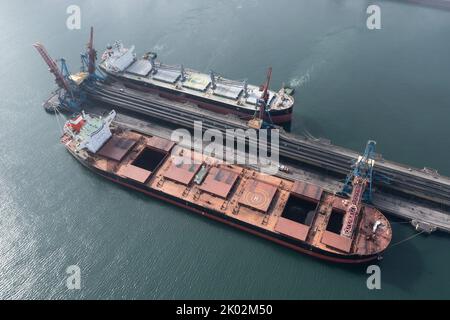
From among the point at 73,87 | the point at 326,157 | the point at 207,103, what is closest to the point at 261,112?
the point at 207,103

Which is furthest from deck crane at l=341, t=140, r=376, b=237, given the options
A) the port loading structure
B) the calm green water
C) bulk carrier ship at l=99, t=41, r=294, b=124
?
bulk carrier ship at l=99, t=41, r=294, b=124

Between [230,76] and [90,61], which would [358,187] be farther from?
[90,61]

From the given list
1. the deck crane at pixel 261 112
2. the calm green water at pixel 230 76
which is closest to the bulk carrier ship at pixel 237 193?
the calm green water at pixel 230 76

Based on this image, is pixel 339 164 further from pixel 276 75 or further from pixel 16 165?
pixel 16 165

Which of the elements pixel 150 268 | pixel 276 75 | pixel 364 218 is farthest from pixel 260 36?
pixel 150 268

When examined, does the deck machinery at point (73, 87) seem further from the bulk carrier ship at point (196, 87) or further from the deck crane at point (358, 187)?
the deck crane at point (358, 187)

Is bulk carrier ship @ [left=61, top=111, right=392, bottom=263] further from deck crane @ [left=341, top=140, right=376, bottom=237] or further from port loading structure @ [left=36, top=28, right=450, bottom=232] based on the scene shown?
port loading structure @ [left=36, top=28, right=450, bottom=232]
